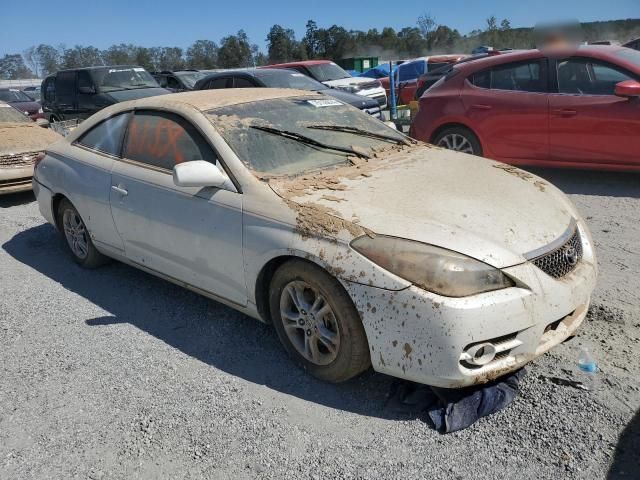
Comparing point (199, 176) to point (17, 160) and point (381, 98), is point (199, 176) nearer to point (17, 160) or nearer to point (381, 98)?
point (17, 160)

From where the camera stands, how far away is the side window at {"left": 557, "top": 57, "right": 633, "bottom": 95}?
6.06 m

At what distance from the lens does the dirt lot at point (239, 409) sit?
2484 millimetres

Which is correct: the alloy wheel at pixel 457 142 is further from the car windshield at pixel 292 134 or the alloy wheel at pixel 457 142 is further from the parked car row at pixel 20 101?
the parked car row at pixel 20 101

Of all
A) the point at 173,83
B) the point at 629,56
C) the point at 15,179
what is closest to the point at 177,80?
the point at 173,83

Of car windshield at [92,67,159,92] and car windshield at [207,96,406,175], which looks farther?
car windshield at [92,67,159,92]

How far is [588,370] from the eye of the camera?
2930 mm

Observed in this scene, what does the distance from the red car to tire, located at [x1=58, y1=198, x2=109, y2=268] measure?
14.1 ft

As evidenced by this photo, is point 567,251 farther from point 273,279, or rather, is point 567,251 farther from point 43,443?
point 43,443

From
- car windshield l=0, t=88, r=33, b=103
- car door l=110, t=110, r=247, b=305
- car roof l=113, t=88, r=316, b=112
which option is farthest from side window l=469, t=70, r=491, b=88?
car windshield l=0, t=88, r=33, b=103

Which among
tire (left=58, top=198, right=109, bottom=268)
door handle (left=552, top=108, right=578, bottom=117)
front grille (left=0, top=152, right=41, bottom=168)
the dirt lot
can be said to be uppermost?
door handle (left=552, top=108, right=578, bottom=117)

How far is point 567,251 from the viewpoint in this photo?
2.92 m

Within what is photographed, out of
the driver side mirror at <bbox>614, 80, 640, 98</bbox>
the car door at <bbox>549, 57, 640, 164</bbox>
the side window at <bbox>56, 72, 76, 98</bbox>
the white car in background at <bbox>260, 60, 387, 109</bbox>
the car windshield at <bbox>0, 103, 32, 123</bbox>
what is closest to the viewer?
the driver side mirror at <bbox>614, 80, 640, 98</bbox>

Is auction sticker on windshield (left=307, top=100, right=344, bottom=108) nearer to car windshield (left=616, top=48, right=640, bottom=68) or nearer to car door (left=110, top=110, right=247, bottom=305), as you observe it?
car door (left=110, top=110, right=247, bottom=305)

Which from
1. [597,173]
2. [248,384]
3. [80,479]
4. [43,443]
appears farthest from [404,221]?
[597,173]
